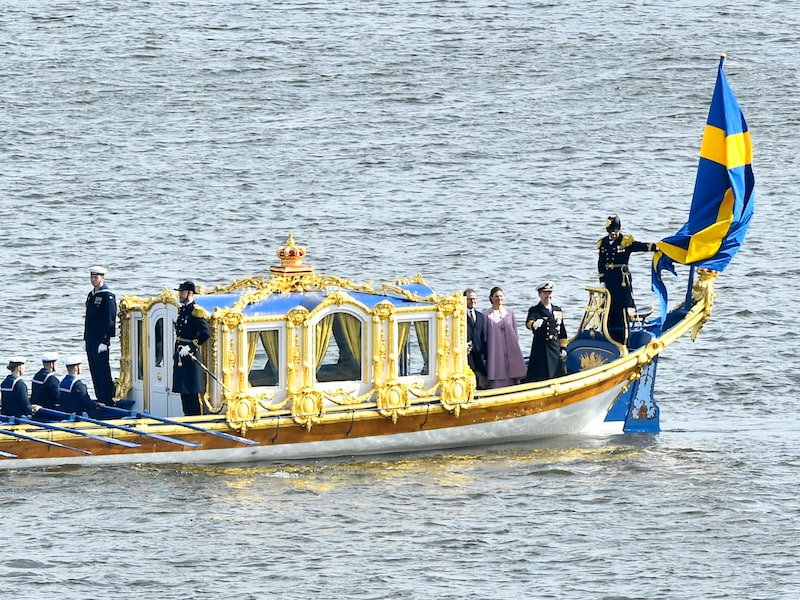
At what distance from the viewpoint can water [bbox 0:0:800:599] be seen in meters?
25.1

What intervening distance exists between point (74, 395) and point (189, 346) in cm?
203

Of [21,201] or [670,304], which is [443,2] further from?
[670,304]

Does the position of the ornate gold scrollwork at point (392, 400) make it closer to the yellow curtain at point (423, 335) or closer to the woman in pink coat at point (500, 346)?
the yellow curtain at point (423, 335)

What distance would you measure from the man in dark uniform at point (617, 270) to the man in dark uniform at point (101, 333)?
7.97 meters

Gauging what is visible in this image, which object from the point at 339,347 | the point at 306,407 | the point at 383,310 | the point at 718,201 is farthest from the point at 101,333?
the point at 718,201

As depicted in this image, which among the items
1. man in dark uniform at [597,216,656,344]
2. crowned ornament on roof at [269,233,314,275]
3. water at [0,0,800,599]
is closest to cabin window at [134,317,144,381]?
water at [0,0,800,599]

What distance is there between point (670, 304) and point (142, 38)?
33.3 meters

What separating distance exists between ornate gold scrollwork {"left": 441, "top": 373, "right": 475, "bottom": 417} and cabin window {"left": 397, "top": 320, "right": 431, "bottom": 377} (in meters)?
0.39

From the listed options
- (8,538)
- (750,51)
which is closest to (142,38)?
(750,51)

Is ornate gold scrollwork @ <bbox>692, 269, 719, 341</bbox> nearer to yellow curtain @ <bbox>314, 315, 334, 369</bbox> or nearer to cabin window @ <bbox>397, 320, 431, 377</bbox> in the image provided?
cabin window @ <bbox>397, 320, 431, 377</bbox>

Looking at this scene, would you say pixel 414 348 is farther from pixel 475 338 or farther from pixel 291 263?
pixel 291 263

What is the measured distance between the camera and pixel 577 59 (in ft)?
222

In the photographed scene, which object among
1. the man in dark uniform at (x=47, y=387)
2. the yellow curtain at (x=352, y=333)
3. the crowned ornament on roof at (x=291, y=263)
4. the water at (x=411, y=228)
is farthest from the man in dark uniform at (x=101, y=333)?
the yellow curtain at (x=352, y=333)

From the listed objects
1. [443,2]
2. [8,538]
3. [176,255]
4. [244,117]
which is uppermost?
[443,2]
